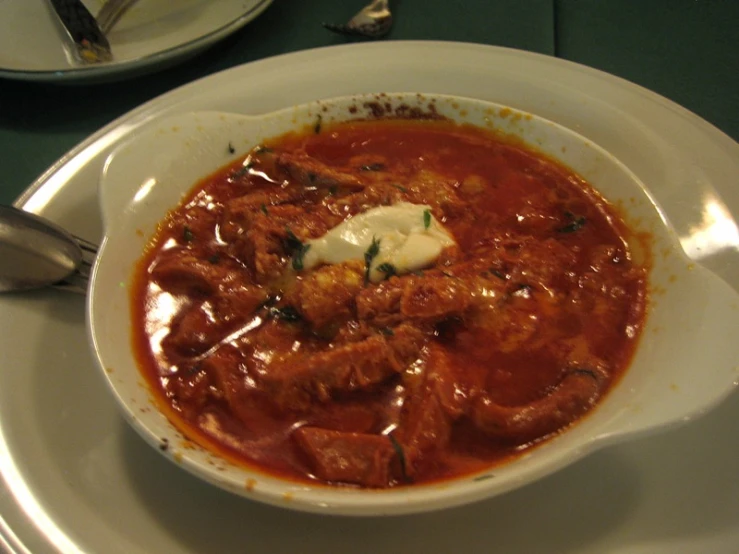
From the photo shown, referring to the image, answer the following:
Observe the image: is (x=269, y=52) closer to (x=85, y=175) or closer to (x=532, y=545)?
(x=85, y=175)

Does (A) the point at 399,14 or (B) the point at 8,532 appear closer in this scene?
(B) the point at 8,532

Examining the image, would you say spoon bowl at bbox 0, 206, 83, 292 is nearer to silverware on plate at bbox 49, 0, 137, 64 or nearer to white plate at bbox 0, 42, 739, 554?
white plate at bbox 0, 42, 739, 554

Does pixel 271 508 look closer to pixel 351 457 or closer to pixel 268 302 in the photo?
pixel 351 457

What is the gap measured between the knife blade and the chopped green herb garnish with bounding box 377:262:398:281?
1.75 m

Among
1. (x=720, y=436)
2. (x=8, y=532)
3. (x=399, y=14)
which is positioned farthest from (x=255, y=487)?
(x=399, y=14)

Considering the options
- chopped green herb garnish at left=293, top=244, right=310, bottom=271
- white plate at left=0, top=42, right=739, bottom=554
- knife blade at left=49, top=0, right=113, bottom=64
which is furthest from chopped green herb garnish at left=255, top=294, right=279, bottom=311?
knife blade at left=49, top=0, right=113, bottom=64

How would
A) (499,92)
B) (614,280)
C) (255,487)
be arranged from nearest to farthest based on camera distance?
1. (255,487)
2. (614,280)
3. (499,92)

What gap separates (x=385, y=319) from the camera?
5.56 feet

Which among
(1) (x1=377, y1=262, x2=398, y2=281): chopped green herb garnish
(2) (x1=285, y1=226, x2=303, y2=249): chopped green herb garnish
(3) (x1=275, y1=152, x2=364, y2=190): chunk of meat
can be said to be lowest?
(2) (x1=285, y1=226, x2=303, y2=249): chopped green herb garnish

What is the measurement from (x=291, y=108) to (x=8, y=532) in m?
1.57

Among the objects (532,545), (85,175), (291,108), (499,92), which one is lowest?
(532,545)

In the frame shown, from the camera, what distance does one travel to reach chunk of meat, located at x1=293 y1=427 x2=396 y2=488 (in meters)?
1.35

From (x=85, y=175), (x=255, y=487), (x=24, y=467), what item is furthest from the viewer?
(x=85, y=175)

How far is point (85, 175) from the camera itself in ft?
6.91
